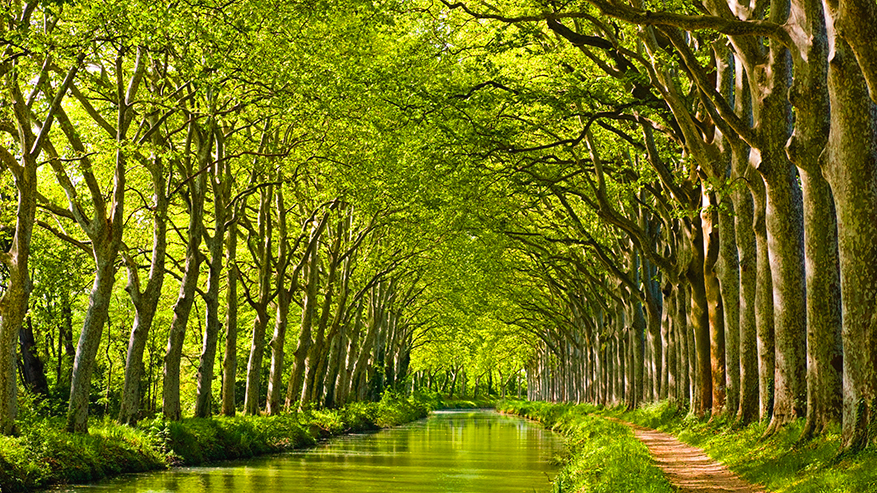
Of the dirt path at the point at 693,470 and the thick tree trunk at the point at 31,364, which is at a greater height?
the thick tree trunk at the point at 31,364

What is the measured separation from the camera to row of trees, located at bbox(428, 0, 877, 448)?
10750mm

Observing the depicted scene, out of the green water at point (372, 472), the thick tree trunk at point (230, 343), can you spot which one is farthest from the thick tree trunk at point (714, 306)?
the thick tree trunk at point (230, 343)

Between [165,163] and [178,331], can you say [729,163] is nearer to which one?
[165,163]

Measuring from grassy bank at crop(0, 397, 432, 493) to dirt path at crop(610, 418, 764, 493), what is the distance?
985 centimetres

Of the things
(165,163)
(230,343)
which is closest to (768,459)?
(165,163)

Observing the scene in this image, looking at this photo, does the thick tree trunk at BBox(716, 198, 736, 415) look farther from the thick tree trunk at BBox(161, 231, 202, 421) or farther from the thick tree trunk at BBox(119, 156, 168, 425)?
the thick tree trunk at BBox(161, 231, 202, 421)

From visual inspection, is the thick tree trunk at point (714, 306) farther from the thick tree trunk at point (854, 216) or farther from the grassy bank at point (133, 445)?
the grassy bank at point (133, 445)

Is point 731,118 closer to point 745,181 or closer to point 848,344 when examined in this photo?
point 745,181

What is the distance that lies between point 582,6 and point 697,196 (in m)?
7.40

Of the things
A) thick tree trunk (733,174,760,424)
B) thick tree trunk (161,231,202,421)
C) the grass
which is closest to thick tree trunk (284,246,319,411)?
thick tree trunk (161,231,202,421)

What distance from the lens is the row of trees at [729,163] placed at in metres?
10.8

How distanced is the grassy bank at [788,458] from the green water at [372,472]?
134 inches

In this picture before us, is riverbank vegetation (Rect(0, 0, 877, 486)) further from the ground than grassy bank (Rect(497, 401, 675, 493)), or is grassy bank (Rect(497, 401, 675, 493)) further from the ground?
riverbank vegetation (Rect(0, 0, 877, 486))

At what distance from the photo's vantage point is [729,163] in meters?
19.0
